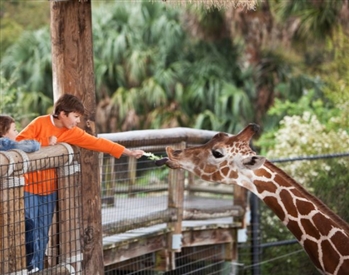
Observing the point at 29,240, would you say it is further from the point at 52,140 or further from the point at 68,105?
the point at 68,105

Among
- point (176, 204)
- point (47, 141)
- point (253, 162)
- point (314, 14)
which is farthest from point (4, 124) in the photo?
point (314, 14)

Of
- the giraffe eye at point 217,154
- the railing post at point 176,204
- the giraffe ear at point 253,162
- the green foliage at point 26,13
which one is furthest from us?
the green foliage at point 26,13

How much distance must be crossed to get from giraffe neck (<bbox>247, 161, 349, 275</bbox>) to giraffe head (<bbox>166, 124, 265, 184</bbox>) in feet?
0.55

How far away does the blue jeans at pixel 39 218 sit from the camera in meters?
6.52

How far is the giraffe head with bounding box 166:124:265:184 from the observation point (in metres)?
7.71

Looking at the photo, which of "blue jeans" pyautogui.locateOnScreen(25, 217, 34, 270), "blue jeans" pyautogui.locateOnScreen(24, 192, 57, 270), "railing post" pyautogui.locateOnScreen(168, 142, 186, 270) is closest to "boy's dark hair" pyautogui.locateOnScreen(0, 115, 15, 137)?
"blue jeans" pyautogui.locateOnScreen(24, 192, 57, 270)

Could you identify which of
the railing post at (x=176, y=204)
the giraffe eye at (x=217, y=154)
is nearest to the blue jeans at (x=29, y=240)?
the giraffe eye at (x=217, y=154)

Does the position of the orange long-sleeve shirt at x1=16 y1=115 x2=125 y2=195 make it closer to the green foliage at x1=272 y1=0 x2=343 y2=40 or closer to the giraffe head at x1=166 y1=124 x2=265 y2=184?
the giraffe head at x1=166 y1=124 x2=265 y2=184

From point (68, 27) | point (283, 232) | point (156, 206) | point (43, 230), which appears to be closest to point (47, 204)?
point (43, 230)

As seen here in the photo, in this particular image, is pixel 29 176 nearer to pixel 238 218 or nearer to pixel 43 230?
pixel 43 230

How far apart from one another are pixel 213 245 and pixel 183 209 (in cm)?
119

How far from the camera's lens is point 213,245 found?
11.1 meters

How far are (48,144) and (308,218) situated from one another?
7.66ft

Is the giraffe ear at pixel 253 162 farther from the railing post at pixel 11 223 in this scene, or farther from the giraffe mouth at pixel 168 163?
the railing post at pixel 11 223
